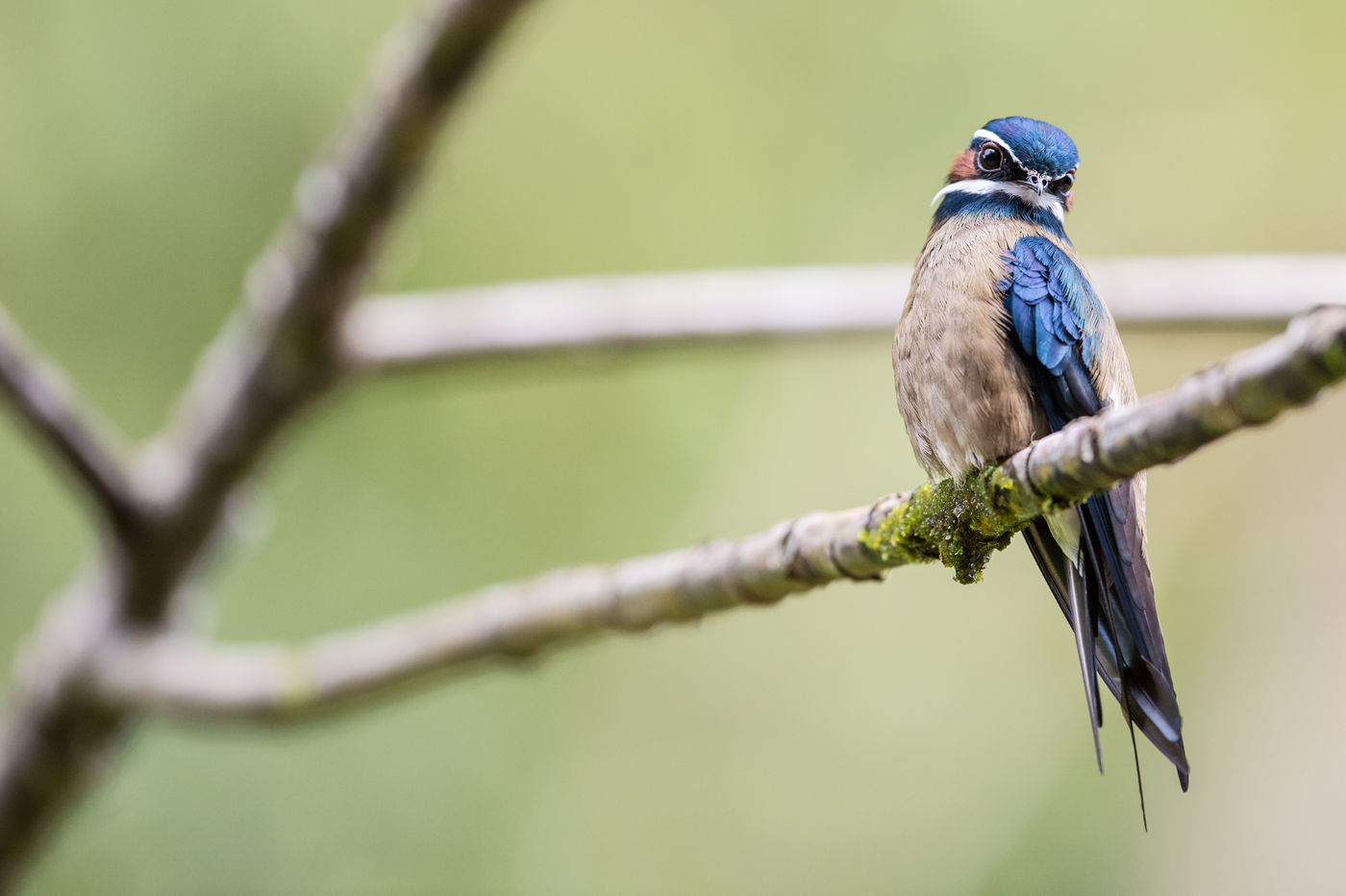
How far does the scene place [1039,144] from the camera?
1.74 m

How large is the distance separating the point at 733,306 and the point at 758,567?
6.24 feet

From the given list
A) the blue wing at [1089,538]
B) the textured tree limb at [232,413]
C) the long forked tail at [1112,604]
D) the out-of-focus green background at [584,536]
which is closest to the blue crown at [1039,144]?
the blue wing at [1089,538]

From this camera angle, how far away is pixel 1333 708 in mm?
4754

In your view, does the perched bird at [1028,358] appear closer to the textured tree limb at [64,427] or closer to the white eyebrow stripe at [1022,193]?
the white eyebrow stripe at [1022,193]

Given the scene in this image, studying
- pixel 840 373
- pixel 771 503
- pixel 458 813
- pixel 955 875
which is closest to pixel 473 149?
pixel 840 373

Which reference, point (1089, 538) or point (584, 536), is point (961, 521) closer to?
point (1089, 538)

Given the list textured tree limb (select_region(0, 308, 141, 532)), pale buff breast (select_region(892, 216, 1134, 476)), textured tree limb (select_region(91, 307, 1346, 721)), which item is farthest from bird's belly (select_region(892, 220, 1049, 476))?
textured tree limb (select_region(0, 308, 141, 532))

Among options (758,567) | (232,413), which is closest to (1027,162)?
(758,567)

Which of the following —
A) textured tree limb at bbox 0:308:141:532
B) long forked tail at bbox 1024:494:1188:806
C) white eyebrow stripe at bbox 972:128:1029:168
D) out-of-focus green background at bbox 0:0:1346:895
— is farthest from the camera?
out-of-focus green background at bbox 0:0:1346:895

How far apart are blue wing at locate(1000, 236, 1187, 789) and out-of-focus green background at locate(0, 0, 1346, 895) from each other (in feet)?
10.9

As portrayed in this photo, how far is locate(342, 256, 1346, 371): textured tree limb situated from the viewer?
11.2ft

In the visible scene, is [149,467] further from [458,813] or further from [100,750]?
[458,813]

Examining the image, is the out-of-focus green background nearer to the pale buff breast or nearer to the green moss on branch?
the pale buff breast

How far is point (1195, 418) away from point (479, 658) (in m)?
2.44
